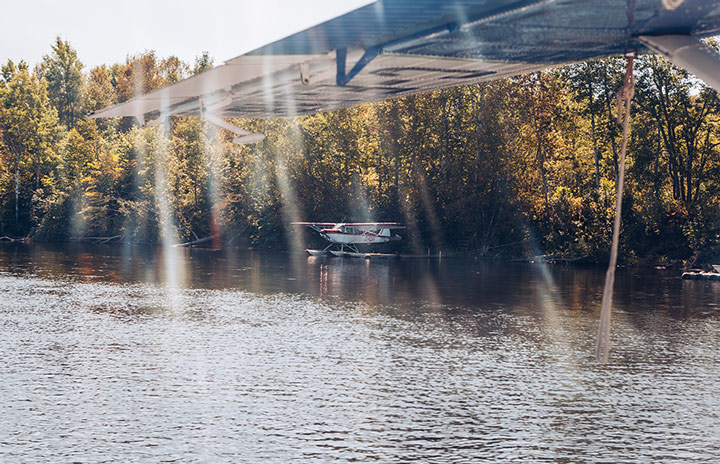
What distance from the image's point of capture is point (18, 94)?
10475 centimetres

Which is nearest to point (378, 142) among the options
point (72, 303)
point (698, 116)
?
point (698, 116)

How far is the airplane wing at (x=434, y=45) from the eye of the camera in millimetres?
6102

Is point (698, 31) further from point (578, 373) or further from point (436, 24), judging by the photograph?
point (578, 373)

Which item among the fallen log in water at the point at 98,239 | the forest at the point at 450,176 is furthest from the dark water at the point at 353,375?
the fallen log in water at the point at 98,239

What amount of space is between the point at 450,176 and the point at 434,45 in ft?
213

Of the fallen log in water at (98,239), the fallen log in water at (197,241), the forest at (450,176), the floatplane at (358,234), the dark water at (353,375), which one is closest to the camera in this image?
the dark water at (353,375)

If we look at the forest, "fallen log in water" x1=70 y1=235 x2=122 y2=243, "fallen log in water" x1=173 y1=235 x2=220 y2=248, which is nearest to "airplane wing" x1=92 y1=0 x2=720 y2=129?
the forest

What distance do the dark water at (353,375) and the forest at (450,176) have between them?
676 inches

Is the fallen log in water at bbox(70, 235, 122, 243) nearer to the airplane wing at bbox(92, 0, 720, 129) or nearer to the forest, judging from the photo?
the forest

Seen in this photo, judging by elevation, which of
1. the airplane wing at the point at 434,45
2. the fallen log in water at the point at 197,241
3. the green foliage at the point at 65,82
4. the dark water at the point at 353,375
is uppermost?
the green foliage at the point at 65,82

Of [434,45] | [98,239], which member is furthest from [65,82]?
[434,45]

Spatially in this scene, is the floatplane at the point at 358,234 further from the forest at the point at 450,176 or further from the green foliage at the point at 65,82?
the green foliage at the point at 65,82

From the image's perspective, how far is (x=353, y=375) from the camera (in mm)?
23594

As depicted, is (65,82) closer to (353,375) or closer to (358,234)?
(358,234)
